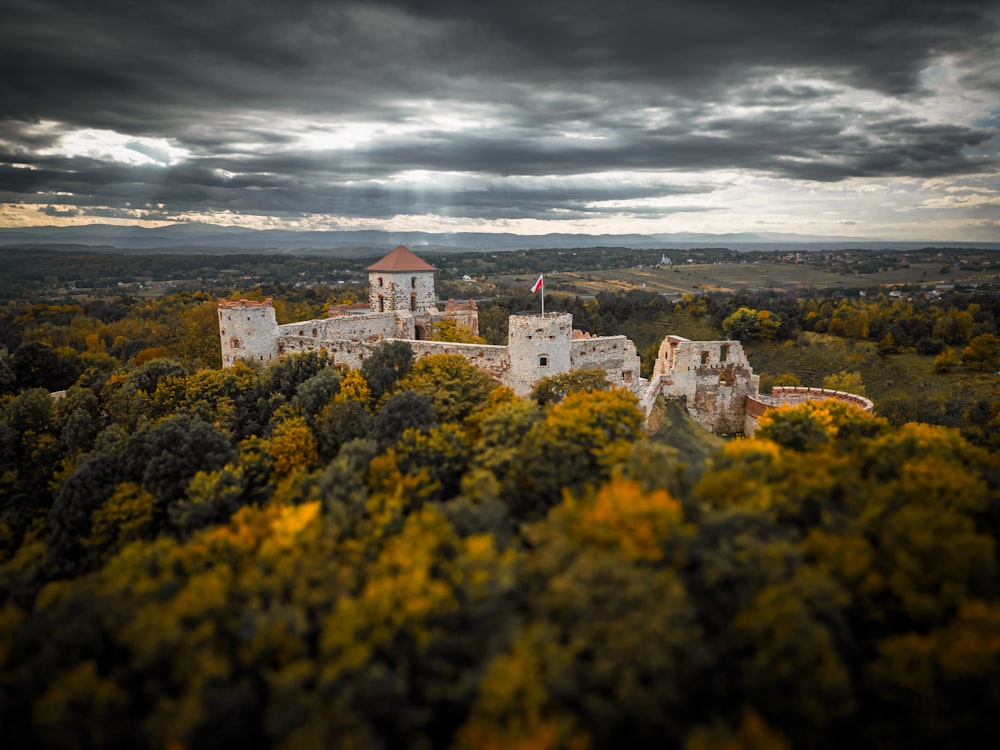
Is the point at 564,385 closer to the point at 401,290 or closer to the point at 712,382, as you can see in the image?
the point at 712,382

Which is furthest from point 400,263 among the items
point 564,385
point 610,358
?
point 564,385

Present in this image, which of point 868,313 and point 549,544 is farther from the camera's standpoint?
point 868,313

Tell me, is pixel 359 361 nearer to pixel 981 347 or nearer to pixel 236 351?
pixel 236 351

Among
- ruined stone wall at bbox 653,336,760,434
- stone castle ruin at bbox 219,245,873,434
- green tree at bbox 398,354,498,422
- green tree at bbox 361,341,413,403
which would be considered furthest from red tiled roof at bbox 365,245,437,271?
ruined stone wall at bbox 653,336,760,434

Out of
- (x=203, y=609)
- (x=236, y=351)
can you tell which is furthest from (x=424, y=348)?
(x=203, y=609)

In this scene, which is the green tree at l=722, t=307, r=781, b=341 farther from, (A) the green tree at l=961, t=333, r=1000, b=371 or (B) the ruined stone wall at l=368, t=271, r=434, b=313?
(B) the ruined stone wall at l=368, t=271, r=434, b=313

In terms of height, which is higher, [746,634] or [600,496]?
[600,496]

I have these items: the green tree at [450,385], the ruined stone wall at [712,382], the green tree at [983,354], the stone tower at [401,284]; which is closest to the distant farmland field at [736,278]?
the green tree at [983,354]
